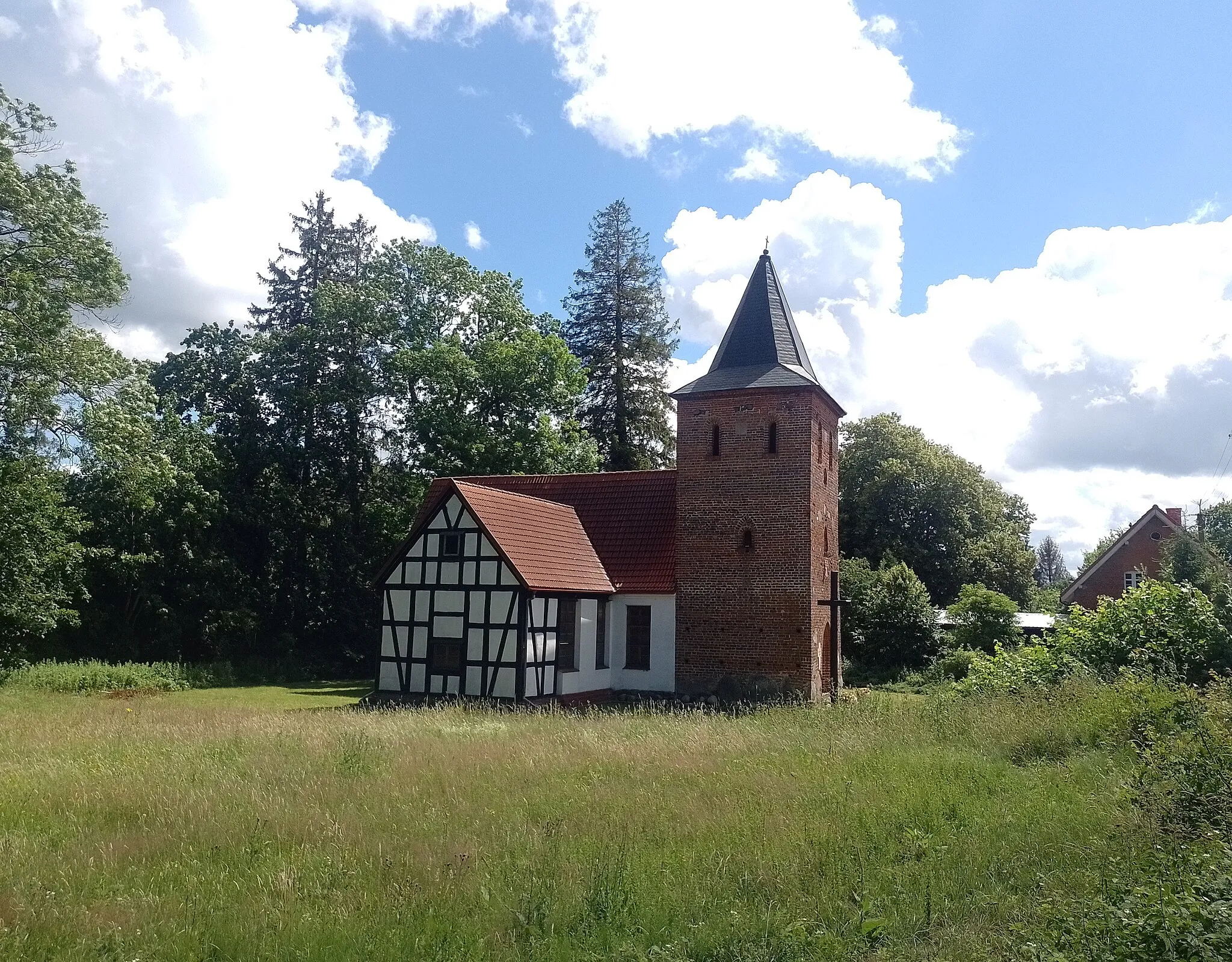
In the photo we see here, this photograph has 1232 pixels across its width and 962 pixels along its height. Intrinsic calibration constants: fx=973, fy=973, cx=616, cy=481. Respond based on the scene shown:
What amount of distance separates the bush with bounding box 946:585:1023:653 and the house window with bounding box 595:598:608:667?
37.4 ft

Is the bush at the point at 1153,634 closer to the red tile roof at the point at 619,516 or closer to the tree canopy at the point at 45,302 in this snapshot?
the red tile roof at the point at 619,516

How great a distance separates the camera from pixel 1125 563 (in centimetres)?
4109

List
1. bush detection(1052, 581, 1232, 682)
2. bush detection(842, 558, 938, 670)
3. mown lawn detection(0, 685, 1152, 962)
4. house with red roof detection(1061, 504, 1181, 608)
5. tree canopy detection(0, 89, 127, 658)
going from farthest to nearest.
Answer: house with red roof detection(1061, 504, 1181, 608) → bush detection(842, 558, 938, 670) → tree canopy detection(0, 89, 127, 658) → bush detection(1052, 581, 1232, 682) → mown lawn detection(0, 685, 1152, 962)

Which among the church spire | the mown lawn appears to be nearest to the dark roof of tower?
the church spire

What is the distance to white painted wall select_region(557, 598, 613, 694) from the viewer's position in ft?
70.8

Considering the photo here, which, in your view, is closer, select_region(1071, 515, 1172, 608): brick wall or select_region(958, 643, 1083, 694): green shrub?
select_region(958, 643, 1083, 694): green shrub

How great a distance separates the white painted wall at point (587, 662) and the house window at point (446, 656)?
91.0 inches

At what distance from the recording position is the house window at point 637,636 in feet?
76.6

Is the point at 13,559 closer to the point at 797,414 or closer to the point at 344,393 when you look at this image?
the point at 344,393

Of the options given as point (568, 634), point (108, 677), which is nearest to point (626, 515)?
point (568, 634)

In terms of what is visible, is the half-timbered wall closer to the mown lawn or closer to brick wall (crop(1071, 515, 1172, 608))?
the mown lawn

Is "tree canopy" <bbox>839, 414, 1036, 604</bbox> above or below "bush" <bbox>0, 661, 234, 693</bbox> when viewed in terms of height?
above

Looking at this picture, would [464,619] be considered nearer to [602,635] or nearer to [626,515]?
[602,635]

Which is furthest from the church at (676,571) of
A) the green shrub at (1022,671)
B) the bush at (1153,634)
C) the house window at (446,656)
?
the bush at (1153,634)
